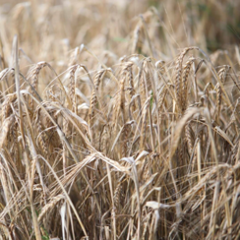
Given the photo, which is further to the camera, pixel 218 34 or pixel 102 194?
pixel 218 34

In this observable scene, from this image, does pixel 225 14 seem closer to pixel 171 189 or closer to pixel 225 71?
pixel 225 71

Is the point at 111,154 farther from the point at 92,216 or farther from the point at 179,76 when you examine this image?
the point at 179,76

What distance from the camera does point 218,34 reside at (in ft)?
10.8

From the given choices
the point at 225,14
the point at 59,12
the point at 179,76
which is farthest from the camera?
the point at 59,12

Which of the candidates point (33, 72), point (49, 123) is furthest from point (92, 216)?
point (33, 72)

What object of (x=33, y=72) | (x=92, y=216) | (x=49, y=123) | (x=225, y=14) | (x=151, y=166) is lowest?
(x=92, y=216)

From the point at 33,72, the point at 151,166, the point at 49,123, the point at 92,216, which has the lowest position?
the point at 92,216

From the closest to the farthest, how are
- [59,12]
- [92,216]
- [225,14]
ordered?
[92,216] < [225,14] < [59,12]

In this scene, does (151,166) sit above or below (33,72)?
below

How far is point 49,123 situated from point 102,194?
0.36 m

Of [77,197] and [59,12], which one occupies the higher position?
[59,12]

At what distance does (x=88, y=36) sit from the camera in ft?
11.4

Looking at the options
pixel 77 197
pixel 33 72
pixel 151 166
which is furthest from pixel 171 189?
pixel 33 72

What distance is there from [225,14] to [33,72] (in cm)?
251
